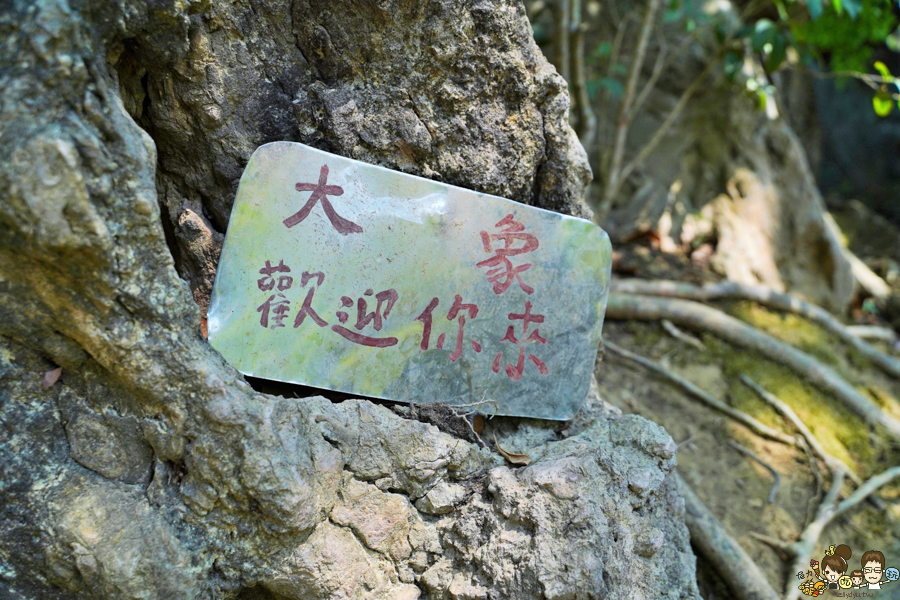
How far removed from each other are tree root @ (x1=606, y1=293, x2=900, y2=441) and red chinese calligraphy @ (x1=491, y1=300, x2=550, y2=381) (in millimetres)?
1897

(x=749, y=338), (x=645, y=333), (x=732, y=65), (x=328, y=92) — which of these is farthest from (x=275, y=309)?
(x=732, y=65)

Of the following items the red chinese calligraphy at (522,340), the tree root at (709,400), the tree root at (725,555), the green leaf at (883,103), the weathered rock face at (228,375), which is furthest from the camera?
the tree root at (709,400)

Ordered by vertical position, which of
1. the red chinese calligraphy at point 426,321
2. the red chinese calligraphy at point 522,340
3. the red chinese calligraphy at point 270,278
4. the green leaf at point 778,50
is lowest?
the red chinese calligraphy at point 522,340

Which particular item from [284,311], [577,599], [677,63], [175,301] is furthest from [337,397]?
[677,63]

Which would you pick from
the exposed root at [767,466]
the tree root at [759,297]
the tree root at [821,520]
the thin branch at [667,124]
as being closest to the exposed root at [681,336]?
the tree root at [759,297]

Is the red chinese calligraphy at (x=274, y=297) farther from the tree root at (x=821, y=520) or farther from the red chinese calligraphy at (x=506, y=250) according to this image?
the tree root at (x=821, y=520)

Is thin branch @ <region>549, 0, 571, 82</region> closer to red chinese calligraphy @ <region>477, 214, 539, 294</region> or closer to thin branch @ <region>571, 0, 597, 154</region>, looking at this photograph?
thin branch @ <region>571, 0, 597, 154</region>

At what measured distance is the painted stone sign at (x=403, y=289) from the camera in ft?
5.32

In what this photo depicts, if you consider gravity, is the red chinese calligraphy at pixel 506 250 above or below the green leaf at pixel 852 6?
below

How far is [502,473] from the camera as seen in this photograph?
5.41 feet

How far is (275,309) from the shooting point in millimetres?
1633

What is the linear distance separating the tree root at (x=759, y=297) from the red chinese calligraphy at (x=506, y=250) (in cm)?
209

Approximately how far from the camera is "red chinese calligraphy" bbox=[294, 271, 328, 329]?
165 centimetres

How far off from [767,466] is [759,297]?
1483 mm
